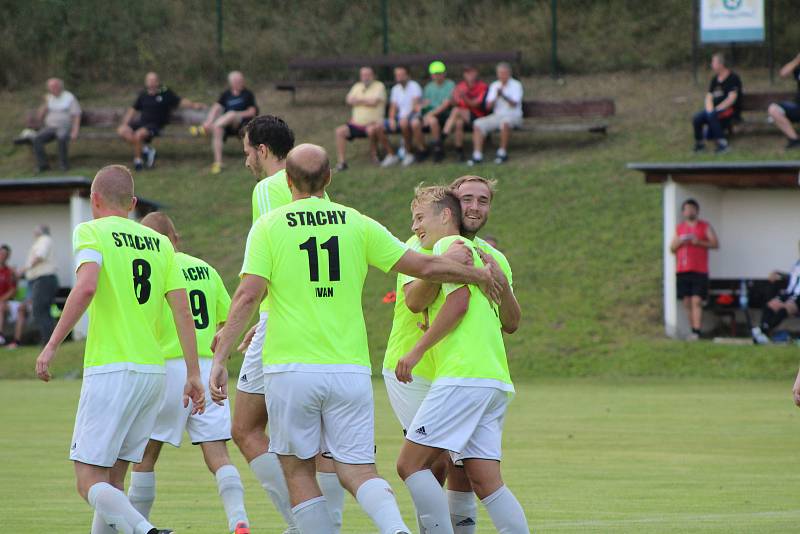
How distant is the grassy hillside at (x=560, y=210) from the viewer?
22031 mm

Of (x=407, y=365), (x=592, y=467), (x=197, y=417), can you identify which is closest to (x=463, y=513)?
(x=407, y=365)

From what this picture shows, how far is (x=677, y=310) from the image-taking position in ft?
76.0

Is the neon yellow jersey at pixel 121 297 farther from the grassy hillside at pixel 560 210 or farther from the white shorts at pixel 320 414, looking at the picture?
the grassy hillside at pixel 560 210

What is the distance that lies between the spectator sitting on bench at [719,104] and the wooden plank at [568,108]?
281 cm

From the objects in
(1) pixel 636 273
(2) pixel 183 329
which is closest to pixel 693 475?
(2) pixel 183 329

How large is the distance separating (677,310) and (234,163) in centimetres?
1301

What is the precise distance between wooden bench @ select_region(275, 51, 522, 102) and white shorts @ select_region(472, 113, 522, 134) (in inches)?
154

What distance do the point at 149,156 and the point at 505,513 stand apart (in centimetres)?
2633

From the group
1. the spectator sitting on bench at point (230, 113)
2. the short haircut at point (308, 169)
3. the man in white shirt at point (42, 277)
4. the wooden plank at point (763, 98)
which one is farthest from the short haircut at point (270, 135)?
the spectator sitting on bench at point (230, 113)

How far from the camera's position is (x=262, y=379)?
26.2 ft

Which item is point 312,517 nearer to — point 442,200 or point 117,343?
point 117,343

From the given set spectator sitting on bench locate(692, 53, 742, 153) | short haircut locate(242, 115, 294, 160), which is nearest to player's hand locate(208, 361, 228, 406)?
short haircut locate(242, 115, 294, 160)

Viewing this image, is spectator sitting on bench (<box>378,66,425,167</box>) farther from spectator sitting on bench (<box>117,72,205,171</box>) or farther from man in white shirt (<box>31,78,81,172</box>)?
man in white shirt (<box>31,78,81,172</box>)

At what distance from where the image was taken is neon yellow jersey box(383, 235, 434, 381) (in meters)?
7.67
